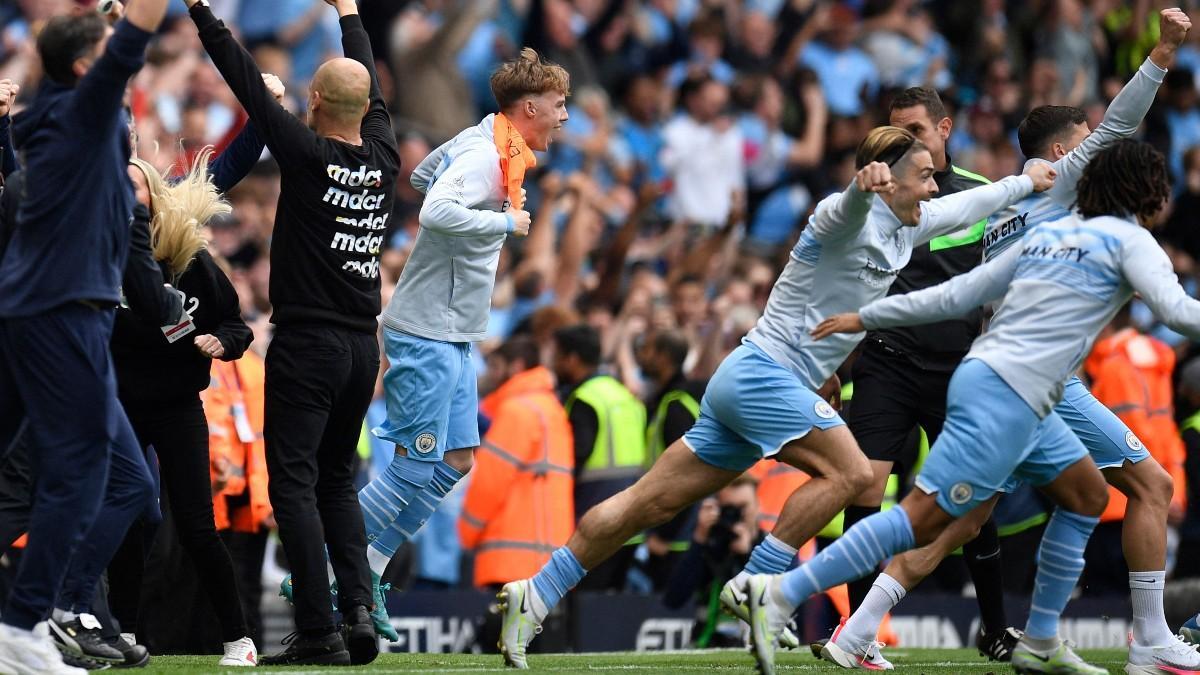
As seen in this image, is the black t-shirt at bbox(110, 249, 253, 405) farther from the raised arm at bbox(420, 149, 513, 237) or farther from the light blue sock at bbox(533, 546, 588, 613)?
the light blue sock at bbox(533, 546, 588, 613)

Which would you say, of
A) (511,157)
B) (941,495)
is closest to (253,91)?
(511,157)

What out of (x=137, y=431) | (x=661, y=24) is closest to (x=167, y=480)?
(x=137, y=431)

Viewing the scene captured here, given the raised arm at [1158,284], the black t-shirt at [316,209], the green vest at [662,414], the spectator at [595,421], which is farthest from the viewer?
the spectator at [595,421]

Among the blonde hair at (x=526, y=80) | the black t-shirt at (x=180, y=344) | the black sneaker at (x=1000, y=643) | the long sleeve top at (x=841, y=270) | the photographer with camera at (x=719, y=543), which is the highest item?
the blonde hair at (x=526, y=80)

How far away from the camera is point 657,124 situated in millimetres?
17719

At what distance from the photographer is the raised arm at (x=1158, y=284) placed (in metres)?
6.39

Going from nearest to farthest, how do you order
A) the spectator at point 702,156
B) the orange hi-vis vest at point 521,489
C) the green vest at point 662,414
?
1. the orange hi-vis vest at point 521,489
2. the green vest at point 662,414
3. the spectator at point 702,156

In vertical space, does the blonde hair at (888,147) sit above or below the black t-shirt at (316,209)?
above

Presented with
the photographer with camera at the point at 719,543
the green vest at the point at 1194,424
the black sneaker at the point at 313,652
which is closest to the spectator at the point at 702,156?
the green vest at the point at 1194,424

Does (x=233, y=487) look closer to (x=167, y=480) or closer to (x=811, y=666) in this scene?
(x=167, y=480)

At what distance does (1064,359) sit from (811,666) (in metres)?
2.03

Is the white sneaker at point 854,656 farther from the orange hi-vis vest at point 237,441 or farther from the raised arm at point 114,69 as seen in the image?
the raised arm at point 114,69

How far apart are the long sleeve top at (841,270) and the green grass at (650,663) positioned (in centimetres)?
136

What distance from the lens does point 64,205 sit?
6.02 m
